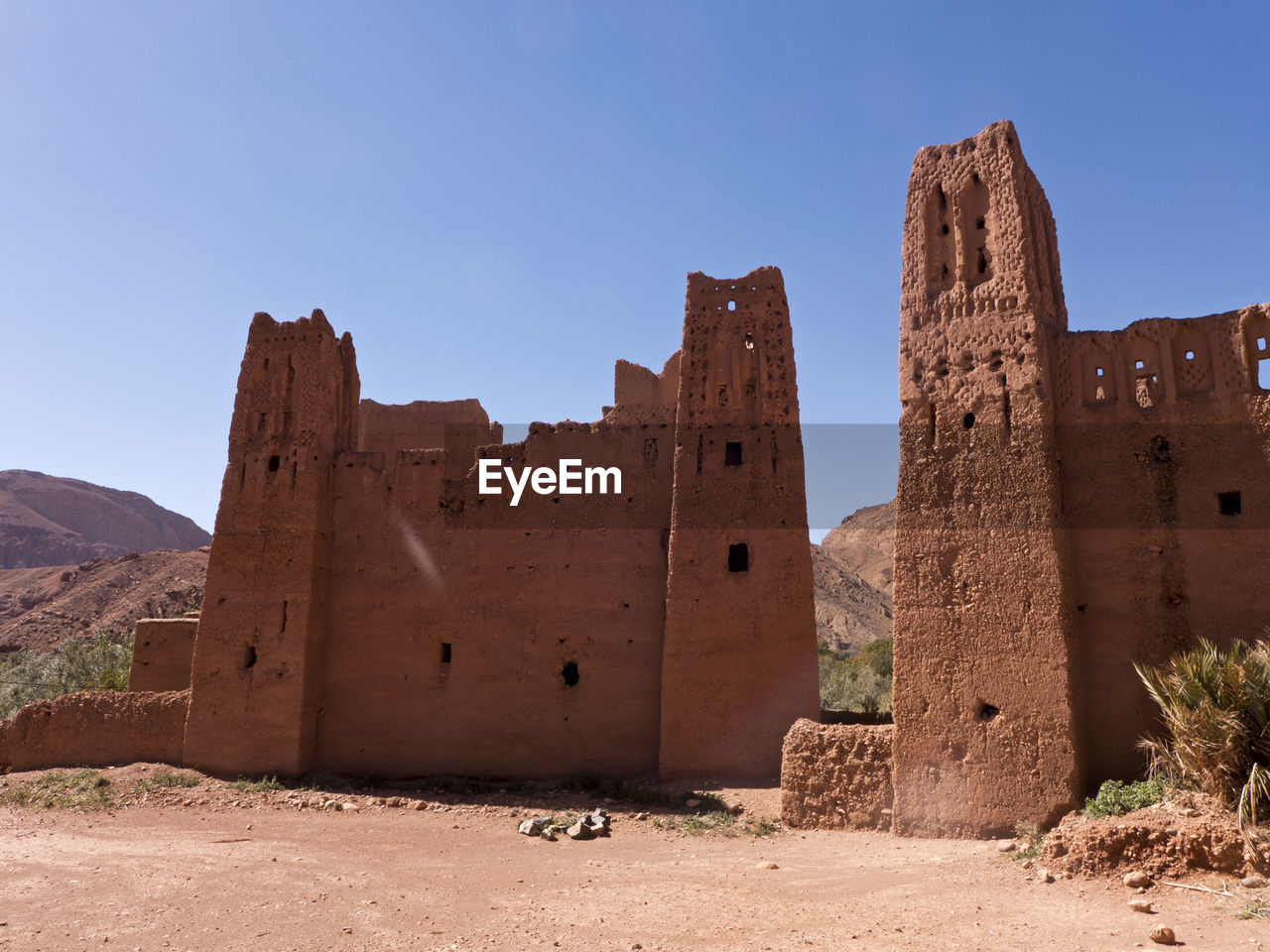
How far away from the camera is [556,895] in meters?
8.93

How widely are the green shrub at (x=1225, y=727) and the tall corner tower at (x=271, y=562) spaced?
528 inches

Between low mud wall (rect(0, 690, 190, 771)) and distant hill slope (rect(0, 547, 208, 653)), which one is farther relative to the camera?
distant hill slope (rect(0, 547, 208, 653))

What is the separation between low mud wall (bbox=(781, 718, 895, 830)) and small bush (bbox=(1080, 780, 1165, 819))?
213 centimetres

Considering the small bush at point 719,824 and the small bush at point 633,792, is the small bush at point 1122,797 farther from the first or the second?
the small bush at point 633,792

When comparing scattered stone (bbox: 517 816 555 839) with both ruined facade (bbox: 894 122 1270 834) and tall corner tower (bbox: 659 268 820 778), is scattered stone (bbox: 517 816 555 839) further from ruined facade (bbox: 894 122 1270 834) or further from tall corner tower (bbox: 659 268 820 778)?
ruined facade (bbox: 894 122 1270 834)

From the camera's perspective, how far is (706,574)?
14.9 m

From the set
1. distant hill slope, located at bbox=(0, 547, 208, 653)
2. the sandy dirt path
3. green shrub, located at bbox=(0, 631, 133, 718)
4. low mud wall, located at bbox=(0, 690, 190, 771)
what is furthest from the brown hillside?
the sandy dirt path

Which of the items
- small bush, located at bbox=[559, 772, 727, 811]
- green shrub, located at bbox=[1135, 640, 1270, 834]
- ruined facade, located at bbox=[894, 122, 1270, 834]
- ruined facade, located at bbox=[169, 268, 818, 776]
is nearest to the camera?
green shrub, located at bbox=[1135, 640, 1270, 834]

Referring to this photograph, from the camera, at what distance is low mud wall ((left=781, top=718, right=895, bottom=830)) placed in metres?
10.3

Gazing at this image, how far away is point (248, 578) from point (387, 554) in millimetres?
2558

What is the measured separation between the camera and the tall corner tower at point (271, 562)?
639 inches

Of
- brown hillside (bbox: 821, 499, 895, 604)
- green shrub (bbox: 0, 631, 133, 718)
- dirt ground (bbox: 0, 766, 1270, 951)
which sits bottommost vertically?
dirt ground (bbox: 0, 766, 1270, 951)

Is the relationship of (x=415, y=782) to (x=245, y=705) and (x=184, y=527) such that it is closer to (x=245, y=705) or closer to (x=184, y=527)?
(x=245, y=705)

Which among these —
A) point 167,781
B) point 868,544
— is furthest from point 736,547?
point 868,544
